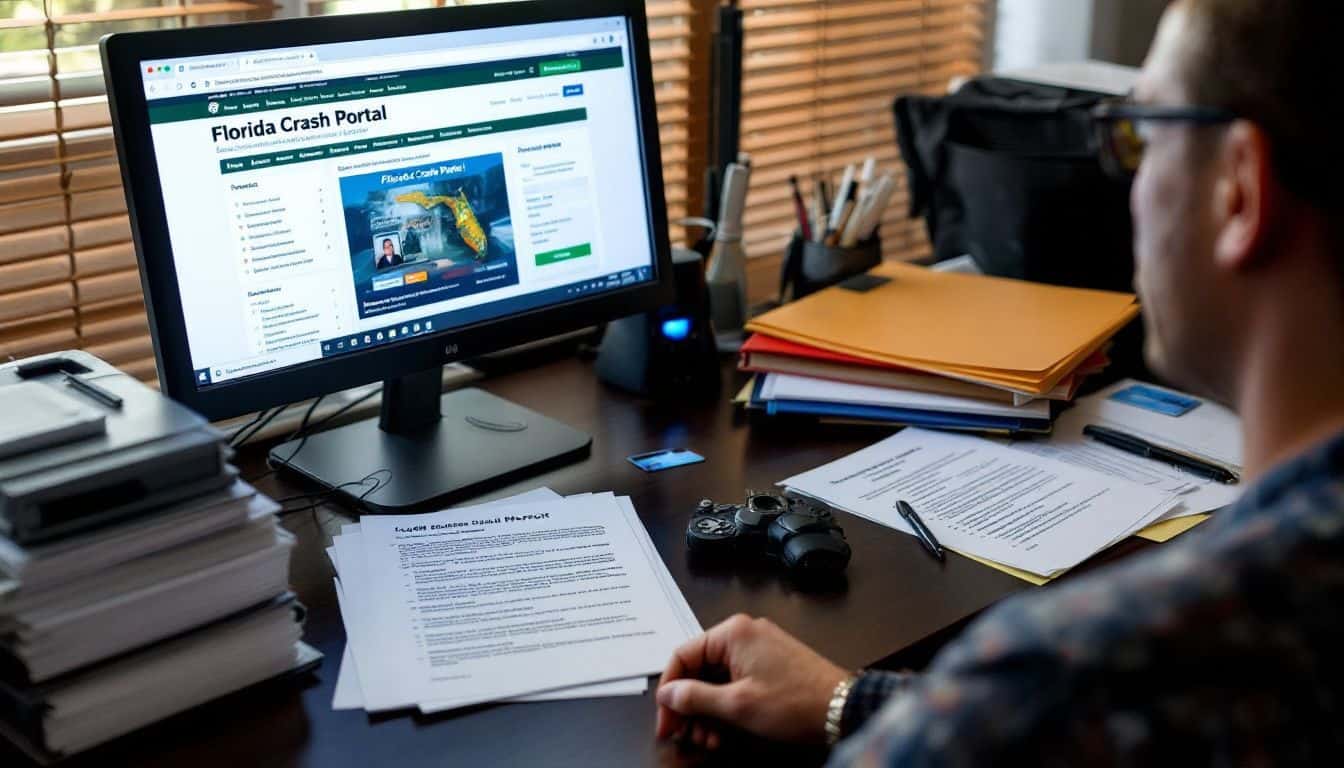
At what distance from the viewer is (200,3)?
5.16 ft

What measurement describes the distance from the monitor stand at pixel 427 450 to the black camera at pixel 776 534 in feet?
0.77

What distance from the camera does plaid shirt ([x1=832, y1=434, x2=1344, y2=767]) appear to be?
0.63 meters

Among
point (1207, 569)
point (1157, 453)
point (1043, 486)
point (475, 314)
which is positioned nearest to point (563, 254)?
point (475, 314)

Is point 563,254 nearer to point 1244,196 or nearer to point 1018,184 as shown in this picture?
point 1018,184

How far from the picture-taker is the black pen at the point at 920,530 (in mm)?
1326

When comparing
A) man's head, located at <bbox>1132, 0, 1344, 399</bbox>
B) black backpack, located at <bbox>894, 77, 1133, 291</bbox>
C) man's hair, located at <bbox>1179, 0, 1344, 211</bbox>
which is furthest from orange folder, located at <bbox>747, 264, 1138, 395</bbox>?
man's hair, located at <bbox>1179, 0, 1344, 211</bbox>

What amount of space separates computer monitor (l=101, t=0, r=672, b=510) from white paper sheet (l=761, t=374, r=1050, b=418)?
0.19m

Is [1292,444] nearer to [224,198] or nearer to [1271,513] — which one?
[1271,513]

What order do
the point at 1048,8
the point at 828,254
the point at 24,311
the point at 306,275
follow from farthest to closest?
the point at 1048,8
the point at 828,254
the point at 24,311
the point at 306,275

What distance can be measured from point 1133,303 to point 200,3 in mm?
1199

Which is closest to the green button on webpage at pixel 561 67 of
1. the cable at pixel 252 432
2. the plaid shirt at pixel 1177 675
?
the cable at pixel 252 432

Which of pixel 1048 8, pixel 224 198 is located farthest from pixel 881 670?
pixel 1048 8

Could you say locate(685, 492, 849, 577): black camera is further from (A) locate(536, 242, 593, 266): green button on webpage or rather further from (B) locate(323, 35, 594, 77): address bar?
(B) locate(323, 35, 594, 77): address bar

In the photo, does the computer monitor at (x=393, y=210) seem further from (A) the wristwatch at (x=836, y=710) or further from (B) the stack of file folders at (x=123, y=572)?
(A) the wristwatch at (x=836, y=710)
